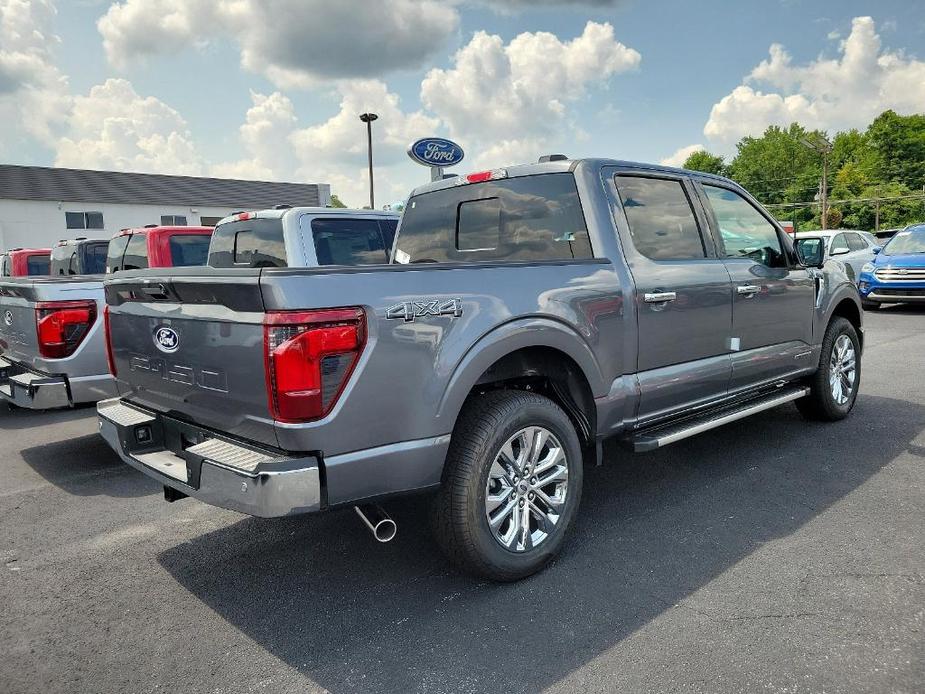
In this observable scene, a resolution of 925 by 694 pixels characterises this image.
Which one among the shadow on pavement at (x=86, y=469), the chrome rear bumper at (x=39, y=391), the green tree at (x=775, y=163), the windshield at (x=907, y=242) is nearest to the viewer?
the shadow on pavement at (x=86, y=469)

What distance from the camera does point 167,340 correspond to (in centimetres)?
295

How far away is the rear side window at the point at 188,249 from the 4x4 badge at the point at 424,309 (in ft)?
19.6

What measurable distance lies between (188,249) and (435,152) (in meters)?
3.88

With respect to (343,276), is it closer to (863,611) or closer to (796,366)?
(863,611)

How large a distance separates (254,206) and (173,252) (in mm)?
41584

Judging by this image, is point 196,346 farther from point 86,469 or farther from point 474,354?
point 86,469

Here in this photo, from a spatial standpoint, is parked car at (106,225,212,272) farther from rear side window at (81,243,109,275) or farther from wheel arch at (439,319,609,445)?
wheel arch at (439,319,609,445)

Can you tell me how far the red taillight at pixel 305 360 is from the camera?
240 centimetres

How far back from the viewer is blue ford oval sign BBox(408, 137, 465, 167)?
965 cm

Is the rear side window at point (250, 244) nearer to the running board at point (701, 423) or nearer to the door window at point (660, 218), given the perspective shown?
the door window at point (660, 218)

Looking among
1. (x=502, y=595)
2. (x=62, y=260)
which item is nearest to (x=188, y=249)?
(x=62, y=260)

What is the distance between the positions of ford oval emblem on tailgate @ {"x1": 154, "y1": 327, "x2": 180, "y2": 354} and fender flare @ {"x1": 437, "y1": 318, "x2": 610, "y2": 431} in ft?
3.87

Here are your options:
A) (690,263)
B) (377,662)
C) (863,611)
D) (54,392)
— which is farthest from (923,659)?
(54,392)

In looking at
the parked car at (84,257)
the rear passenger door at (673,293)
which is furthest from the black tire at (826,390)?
the parked car at (84,257)
